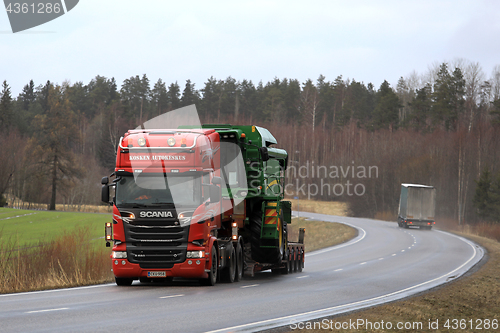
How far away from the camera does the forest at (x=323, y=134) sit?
250ft

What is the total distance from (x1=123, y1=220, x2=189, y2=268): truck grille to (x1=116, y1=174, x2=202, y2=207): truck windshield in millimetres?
554

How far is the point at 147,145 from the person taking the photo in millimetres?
14734

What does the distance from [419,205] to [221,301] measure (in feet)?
141

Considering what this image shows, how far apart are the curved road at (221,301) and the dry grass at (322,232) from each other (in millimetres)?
18089

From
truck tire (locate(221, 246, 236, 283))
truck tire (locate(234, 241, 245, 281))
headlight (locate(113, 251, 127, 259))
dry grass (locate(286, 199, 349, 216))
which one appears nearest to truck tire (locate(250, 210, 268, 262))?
truck tire (locate(234, 241, 245, 281))

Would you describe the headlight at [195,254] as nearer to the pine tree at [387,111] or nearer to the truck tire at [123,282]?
the truck tire at [123,282]

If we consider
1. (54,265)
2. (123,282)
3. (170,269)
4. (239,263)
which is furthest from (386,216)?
(170,269)

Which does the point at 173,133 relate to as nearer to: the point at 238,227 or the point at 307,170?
the point at 238,227

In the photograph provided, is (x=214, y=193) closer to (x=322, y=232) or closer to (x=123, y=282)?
(x=123, y=282)

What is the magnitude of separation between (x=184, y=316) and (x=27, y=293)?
5.37 m

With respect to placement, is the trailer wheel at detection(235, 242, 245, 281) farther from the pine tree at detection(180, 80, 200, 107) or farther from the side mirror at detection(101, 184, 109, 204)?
the pine tree at detection(180, 80, 200, 107)

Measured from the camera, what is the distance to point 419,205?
172 feet

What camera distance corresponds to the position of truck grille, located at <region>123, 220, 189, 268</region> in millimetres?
14234
